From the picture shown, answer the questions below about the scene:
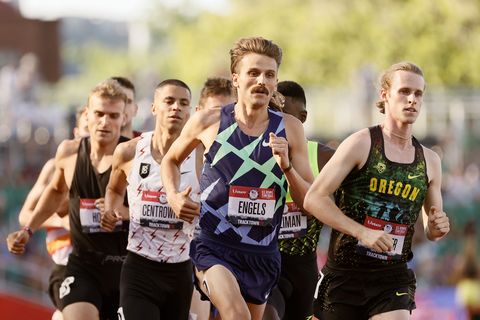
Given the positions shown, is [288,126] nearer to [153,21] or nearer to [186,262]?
[186,262]

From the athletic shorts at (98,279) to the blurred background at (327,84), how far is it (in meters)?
2.51

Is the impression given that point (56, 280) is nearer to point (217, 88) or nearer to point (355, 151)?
point (217, 88)

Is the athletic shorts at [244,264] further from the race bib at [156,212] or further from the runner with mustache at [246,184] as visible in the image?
the race bib at [156,212]

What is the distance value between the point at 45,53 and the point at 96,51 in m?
61.9

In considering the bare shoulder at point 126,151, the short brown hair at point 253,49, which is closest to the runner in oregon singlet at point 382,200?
the short brown hair at point 253,49

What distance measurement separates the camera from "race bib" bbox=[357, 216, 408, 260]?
8055 mm

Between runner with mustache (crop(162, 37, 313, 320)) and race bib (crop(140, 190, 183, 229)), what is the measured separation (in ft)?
2.63

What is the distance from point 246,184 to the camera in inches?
320

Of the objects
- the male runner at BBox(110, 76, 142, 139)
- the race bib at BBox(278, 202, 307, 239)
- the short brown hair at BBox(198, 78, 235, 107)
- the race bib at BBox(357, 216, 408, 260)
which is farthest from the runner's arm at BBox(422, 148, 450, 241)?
the male runner at BBox(110, 76, 142, 139)

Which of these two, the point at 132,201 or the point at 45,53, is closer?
the point at 132,201

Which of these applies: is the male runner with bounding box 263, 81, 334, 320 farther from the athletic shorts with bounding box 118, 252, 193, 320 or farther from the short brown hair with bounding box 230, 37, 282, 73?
the short brown hair with bounding box 230, 37, 282, 73

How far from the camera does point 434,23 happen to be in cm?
4175

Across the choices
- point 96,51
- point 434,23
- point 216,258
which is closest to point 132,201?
point 216,258

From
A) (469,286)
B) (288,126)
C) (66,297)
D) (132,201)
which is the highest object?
(288,126)
